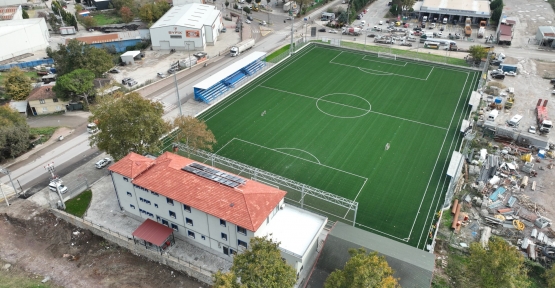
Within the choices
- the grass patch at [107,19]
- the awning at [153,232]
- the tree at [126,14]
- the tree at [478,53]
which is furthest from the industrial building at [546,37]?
the grass patch at [107,19]

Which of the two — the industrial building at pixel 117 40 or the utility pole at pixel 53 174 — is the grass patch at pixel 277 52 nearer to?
the industrial building at pixel 117 40

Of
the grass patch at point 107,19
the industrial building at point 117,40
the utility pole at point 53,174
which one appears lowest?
the utility pole at point 53,174

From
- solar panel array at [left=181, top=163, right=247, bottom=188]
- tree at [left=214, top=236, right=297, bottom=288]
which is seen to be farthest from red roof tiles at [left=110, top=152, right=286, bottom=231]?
tree at [left=214, top=236, right=297, bottom=288]

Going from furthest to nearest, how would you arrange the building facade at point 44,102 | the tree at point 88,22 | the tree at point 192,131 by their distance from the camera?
the tree at point 88,22 → the building facade at point 44,102 → the tree at point 192,131

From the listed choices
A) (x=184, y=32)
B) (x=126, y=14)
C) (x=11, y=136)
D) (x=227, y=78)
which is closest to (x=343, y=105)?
(x=227, y=78)

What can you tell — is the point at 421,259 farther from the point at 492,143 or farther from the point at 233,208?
the point at 492,143

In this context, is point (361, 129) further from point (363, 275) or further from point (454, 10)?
point (454, 10)
